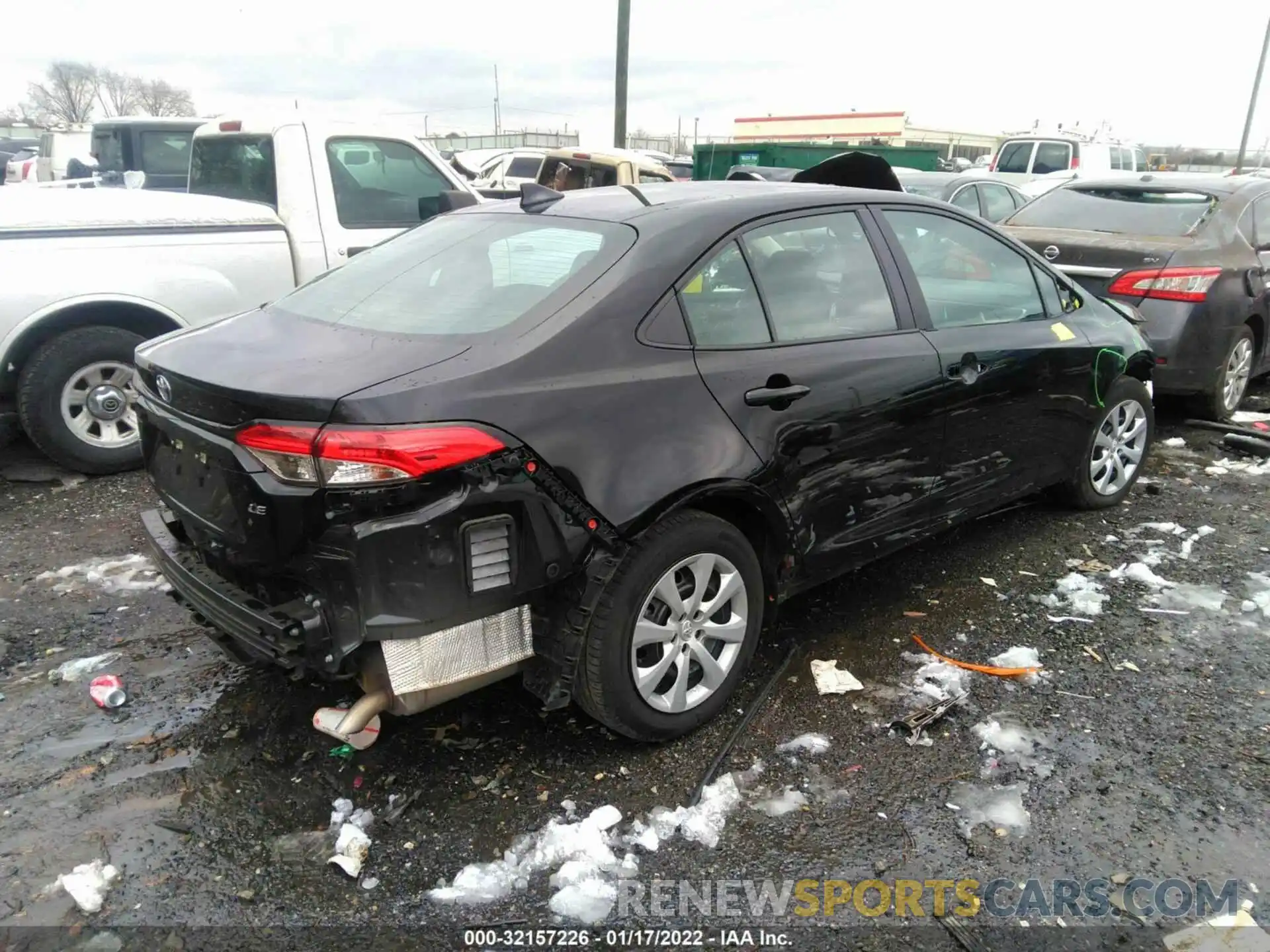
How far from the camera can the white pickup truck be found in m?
4.85

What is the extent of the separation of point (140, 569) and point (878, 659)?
327 centimetres

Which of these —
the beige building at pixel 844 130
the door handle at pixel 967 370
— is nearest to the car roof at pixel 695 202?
the door handle at pixel 967 370

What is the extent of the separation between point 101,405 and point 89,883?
356cm

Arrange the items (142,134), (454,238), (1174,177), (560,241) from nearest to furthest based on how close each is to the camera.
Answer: (560,241) → (454,238) → (1174,177) → (142,134)

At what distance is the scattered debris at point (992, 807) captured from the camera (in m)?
2.58

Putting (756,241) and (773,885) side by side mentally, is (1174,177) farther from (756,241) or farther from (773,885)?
(773,885)

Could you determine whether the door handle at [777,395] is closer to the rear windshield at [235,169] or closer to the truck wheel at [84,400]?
the truck wheel at [84,400]

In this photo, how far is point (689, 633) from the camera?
2844mm

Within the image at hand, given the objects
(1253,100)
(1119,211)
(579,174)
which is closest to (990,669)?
(1119,211)

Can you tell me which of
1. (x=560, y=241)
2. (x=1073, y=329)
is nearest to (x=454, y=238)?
(x=560, y=241)

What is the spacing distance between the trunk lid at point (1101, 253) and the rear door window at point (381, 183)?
4061 millimetres

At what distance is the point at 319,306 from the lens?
307 centimetres

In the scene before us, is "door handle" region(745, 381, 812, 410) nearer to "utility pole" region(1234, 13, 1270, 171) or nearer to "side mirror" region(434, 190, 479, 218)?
"side mirror" region(434, 190, 479, 218)

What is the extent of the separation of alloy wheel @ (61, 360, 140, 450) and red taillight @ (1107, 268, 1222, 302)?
623 cm
